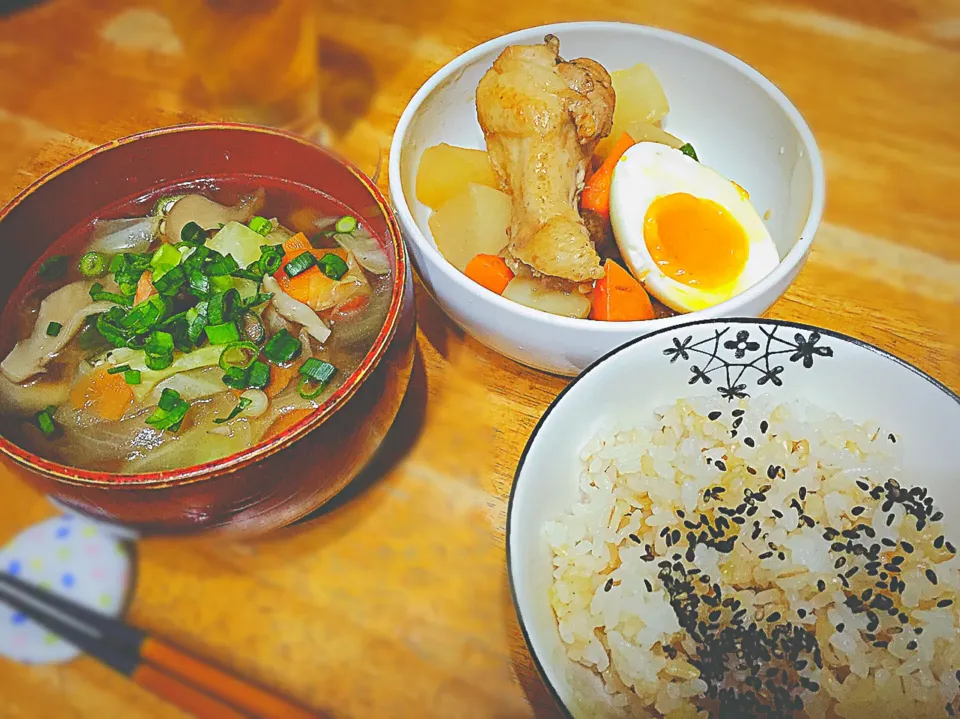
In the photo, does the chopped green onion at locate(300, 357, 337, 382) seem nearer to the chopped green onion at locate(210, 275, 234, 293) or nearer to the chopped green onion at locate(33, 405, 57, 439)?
the chopped green onion at locate(210, 275, 234, 293)

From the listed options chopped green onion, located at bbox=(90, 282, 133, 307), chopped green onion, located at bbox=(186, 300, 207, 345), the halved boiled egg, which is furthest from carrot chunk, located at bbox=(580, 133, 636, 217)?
chopped green onion, located at bbox=(90, 282, 133, 307)

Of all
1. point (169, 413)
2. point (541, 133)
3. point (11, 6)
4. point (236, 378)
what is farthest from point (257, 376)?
point (11, 6)

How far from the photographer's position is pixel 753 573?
3.67ft

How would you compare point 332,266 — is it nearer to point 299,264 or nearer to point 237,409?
point 299,264

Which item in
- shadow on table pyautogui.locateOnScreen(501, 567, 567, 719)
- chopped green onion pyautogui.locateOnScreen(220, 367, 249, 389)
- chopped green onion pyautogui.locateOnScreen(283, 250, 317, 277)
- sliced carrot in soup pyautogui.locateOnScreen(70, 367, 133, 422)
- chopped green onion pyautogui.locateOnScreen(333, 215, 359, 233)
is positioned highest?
chopped green onion pyautogui.locateOnScreen(333, 215, 359, 233)

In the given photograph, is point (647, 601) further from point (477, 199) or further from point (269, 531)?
point (477, 199)

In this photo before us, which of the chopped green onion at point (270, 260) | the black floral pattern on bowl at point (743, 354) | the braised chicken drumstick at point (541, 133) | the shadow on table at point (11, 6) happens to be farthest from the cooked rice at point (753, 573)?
the shadow on table at point (11, 6)

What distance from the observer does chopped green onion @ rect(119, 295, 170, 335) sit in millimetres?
1184

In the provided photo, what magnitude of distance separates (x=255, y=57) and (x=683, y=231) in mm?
1005

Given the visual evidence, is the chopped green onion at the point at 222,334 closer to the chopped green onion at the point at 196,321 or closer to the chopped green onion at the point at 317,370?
the chopped green onion at the point at 196,321

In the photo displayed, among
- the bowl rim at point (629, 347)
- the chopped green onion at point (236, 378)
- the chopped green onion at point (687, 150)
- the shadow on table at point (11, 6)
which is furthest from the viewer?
the shadow on table at point (11, 6)

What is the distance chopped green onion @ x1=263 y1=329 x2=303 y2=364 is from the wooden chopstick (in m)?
0.48

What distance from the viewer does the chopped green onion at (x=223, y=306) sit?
118cm

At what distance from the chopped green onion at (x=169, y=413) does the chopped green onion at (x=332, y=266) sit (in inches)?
12.3
